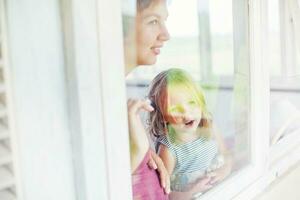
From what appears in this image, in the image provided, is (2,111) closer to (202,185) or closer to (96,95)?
(96,95)

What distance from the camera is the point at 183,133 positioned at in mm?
1048

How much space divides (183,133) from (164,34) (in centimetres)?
30

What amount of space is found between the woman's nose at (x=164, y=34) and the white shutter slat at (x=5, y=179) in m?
0.50

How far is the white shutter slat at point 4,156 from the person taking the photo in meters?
0.59

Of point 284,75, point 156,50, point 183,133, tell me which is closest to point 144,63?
point 156,50

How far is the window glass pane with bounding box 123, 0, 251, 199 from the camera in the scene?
0.93 metres

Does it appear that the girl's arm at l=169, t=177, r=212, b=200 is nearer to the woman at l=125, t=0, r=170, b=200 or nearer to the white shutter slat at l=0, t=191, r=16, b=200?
the woman at l=125, t=0, r=170, b=200

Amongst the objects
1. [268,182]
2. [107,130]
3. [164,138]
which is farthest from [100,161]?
[268,182]

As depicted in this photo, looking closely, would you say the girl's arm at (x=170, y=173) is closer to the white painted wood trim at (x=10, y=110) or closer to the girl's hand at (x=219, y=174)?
the girl's hand at (x=219, y=174)

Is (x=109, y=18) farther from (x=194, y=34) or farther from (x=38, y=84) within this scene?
(x=194, y=34)

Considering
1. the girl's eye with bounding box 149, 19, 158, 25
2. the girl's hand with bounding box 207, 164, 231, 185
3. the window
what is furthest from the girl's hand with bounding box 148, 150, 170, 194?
the window

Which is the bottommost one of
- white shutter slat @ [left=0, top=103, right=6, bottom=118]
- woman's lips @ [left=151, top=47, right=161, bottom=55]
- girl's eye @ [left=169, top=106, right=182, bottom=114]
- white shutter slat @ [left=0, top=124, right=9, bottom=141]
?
girl's eye @ [left=169, top=106, right=182, bottom=114]

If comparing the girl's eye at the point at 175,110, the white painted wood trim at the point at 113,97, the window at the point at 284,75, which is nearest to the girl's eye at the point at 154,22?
the white painted wood trim at the point at 113,97

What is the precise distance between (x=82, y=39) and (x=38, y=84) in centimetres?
12
